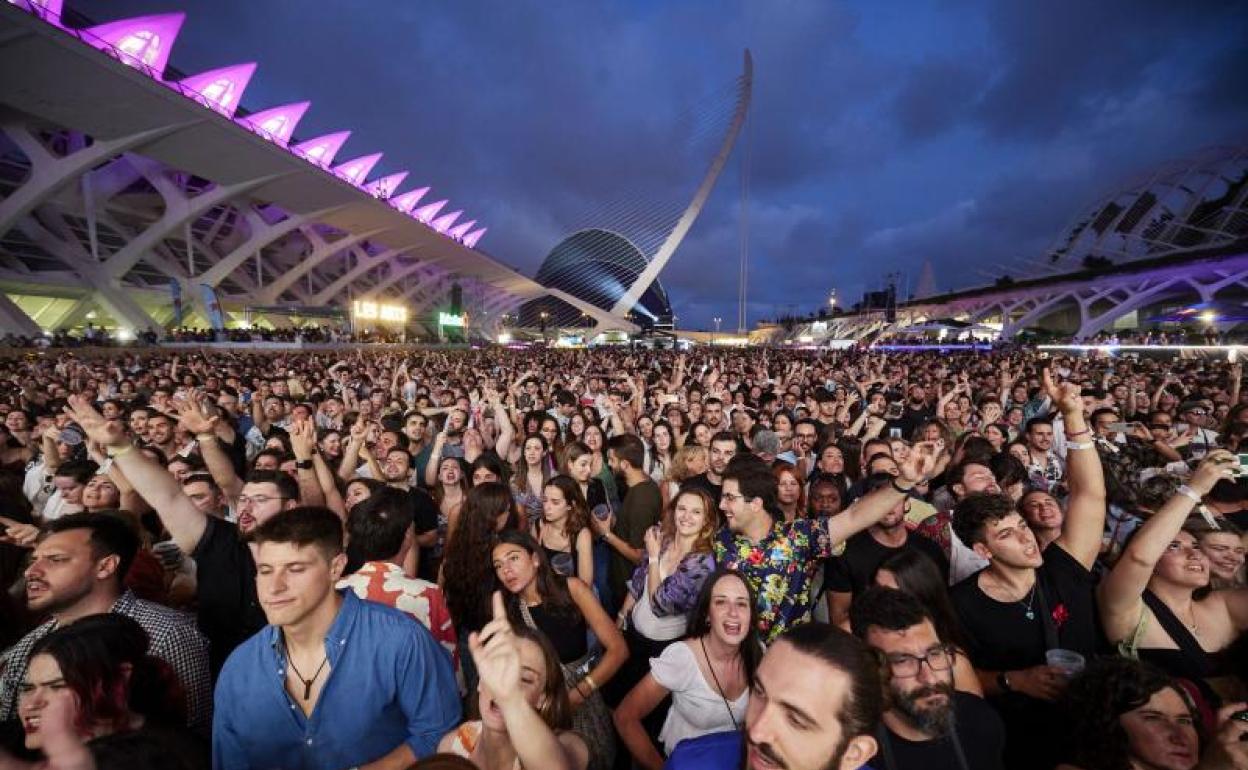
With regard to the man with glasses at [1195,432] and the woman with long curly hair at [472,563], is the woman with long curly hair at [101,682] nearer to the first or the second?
the woman with long curly hair at [472,563]

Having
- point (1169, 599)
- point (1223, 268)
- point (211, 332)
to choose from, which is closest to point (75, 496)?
point (1169, 599)

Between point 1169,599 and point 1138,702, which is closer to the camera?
point 1138,702

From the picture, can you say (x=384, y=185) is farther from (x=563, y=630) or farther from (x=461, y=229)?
(x=563, y=630)

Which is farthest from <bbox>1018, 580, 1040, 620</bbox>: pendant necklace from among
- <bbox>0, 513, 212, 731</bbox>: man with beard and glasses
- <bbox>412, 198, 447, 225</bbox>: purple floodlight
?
<bbox>412, 198, 447, 225</bbox>: purple floodlight

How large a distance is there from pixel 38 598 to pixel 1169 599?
4586 mm

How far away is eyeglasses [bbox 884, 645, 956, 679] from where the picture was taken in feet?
5.53

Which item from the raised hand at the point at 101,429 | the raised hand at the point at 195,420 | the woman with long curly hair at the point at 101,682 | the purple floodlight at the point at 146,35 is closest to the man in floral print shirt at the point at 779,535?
the woman with long curly hair at the point at 101,682

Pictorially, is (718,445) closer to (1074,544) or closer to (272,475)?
(1074,544)

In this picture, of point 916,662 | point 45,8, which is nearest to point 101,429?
point 916,662

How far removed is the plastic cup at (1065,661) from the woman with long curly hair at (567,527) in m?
2.22

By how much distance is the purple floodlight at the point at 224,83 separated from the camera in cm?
2683

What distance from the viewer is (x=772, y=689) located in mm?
1373

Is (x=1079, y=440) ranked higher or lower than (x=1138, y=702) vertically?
higher

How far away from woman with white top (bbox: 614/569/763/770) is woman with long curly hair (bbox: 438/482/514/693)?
0.96m
